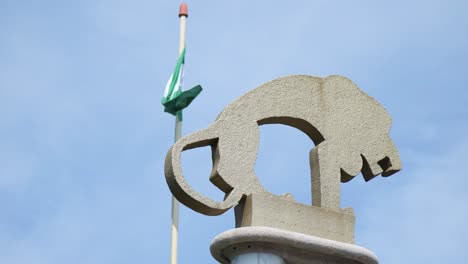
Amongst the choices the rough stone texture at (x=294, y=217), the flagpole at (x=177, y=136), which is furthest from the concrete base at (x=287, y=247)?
the flagpole at (x=177, y=136)

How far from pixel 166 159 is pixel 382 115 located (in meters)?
2.13

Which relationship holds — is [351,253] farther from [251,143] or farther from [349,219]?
[251,143]

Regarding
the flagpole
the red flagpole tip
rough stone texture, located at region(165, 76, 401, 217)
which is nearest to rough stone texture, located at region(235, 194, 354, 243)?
rough stone texture, located at region(165, 76, 401, 217)

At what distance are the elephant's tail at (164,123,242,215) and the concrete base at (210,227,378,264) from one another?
0.23 m

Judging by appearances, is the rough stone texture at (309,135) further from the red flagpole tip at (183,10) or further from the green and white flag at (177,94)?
the red flagpole tip at (183,10)

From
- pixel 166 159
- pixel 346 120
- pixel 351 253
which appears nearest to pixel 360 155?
pixel 346 120

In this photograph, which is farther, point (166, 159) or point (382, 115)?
point (382, 115)

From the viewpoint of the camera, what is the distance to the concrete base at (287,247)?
9812 millimetres

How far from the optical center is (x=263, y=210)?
1003 centimetres

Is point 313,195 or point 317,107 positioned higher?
point 317,107

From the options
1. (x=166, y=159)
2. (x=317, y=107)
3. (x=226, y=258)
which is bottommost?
(x=226, y=258)

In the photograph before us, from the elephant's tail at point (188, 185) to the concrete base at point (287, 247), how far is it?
23 centimetres

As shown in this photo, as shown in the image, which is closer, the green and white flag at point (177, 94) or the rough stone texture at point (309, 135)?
the rough stone texture at point (309, 135)

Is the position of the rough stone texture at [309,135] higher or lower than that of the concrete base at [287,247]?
higher
